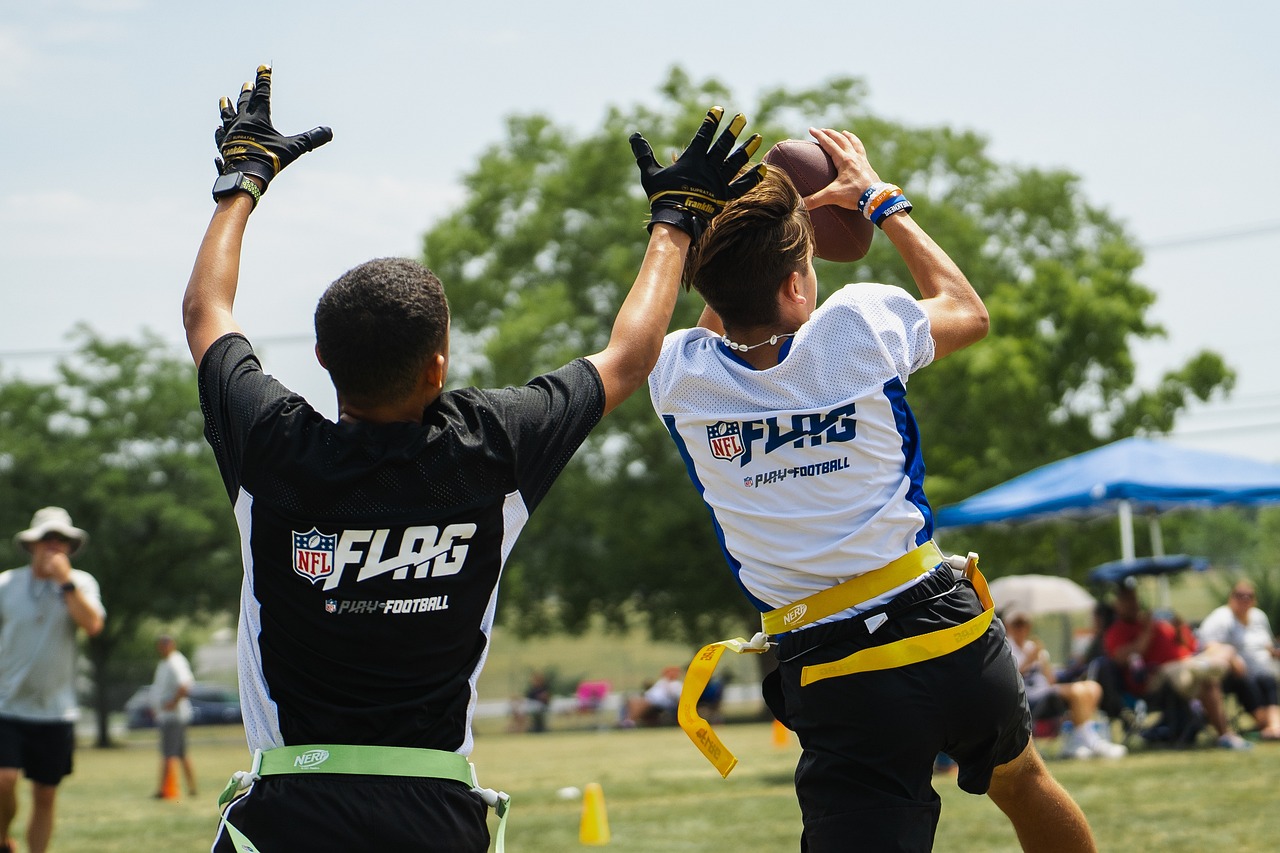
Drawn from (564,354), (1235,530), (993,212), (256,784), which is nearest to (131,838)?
(256,784)

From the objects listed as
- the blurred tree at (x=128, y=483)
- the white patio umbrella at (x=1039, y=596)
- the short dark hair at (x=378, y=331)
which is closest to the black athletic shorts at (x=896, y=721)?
the short dark hair at (x=378, y=331)

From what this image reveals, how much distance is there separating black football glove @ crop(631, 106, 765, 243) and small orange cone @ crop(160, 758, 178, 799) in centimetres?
1543

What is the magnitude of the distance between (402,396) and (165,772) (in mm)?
15765

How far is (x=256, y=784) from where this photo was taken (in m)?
2.78

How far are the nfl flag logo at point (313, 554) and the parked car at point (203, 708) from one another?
4630 centimetres

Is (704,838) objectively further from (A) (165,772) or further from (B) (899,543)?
(A) (165,772)

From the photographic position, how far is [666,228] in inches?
129

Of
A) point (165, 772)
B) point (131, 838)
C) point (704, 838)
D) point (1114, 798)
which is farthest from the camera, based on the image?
point (165, 772)

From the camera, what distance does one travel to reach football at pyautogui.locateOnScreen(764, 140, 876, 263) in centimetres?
425

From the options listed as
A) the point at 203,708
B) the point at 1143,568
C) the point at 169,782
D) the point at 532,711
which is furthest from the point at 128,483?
the point at 1143,568

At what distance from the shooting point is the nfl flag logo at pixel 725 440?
3.70m

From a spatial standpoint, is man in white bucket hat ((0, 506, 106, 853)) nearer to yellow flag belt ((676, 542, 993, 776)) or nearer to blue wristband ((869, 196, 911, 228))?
yellow flag belt ((676, 542, 993, 776))

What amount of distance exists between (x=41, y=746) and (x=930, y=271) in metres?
7.34

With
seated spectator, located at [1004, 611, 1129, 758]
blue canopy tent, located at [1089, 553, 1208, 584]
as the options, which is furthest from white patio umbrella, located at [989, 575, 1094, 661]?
seated spectator, located at [1004, 611, 1129, 758]
